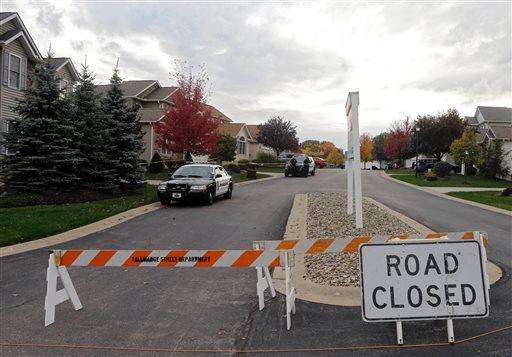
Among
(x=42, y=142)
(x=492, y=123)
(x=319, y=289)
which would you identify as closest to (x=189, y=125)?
(x=42, y=142)

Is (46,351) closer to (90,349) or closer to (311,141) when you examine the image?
(90,349)

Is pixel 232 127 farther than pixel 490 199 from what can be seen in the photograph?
Yes

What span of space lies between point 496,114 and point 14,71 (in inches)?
2064

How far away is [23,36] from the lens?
23.2 metres

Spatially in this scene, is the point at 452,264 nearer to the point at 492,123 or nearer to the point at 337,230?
the point at 337,230

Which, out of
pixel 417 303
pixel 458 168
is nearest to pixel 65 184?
pixel 417 303

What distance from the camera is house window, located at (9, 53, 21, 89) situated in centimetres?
2284

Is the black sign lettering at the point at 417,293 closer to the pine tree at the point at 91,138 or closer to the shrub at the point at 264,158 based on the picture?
the pine tree at the point at 91,138

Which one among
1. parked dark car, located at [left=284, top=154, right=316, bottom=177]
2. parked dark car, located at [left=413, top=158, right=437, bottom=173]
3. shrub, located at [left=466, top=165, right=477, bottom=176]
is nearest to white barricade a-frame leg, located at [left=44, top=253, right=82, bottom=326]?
Answer: parked dark car, located at [left=284, top=154, right=316, bottom=177]

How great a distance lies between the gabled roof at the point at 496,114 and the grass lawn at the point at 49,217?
163 feet

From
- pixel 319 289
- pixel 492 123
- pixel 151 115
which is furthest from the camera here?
pixel 492 123

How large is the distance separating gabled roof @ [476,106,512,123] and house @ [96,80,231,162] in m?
34.3

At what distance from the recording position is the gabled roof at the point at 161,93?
1682 inches

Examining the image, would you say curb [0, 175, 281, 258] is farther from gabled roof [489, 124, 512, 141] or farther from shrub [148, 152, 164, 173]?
gabled roof [489, 124, 512, 141]
